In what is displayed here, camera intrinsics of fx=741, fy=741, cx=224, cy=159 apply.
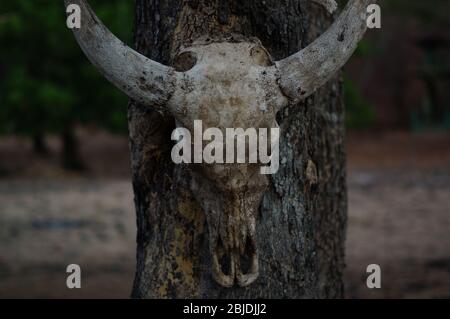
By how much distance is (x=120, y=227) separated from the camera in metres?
10.4

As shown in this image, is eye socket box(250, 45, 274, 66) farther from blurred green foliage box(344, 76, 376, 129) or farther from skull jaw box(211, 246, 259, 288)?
blurred green foliage box(344, 76, 376, 129)

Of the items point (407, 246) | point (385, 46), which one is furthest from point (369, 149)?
point (407, 246)

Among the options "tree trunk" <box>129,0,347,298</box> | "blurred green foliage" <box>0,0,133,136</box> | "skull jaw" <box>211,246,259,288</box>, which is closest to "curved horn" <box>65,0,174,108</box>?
"tree trunk" <box>129,0,347,298</box>

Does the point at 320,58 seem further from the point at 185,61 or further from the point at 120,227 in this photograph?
the point at 120,227

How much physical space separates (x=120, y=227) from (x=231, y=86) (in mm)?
7463

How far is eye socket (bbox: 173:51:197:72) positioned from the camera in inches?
132

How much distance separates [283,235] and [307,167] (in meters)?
0.41

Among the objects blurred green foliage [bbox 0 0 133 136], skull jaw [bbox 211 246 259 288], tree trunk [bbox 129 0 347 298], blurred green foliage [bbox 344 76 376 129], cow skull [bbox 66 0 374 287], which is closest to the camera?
cow skull [bbox 66 0 374 287]

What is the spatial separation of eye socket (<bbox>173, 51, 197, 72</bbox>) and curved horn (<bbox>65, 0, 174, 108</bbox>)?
153 millimetres

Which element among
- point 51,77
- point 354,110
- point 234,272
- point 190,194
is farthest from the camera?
point 354,110

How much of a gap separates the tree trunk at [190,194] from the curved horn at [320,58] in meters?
0.52

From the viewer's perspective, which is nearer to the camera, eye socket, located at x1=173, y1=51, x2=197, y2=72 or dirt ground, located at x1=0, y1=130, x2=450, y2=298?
eye socket, located at x1=173, y1=51, x2=197, y2=72

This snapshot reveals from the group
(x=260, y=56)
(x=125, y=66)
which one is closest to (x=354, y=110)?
(x=260, y=56)

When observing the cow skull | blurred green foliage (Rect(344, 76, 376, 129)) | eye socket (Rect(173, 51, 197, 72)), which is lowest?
the cow skull
